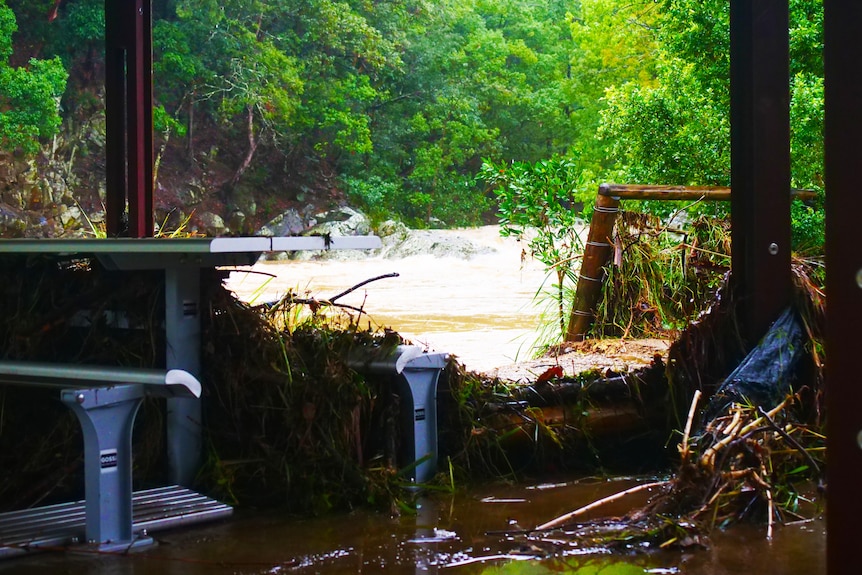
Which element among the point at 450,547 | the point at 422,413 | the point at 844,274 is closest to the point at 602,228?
the point at 422,413

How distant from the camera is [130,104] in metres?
4.60

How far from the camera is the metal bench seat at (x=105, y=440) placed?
270 centimetres

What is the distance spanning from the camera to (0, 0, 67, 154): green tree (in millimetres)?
20672

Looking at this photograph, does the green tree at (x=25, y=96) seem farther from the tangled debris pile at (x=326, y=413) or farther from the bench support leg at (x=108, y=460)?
the bench support leg at (x=108, y=460)

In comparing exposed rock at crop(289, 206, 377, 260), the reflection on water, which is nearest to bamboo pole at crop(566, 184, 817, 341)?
the reflection on water

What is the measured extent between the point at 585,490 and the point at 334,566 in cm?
115

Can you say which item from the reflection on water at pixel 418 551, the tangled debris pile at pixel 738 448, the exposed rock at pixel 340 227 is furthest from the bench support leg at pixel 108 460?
the exposed rock at pixel 340 227

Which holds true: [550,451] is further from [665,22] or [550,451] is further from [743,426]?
[665,22]

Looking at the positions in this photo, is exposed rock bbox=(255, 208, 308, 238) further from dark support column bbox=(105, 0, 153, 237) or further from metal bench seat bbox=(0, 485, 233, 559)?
metal bench seat bbox=(0, 485, 233, 559)

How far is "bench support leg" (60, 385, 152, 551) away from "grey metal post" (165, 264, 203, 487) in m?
0.56

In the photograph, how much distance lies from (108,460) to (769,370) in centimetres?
228

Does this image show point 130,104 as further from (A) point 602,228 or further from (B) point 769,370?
(B) point 769,370

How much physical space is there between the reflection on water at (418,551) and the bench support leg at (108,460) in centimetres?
10

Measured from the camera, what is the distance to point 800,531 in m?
2.88
